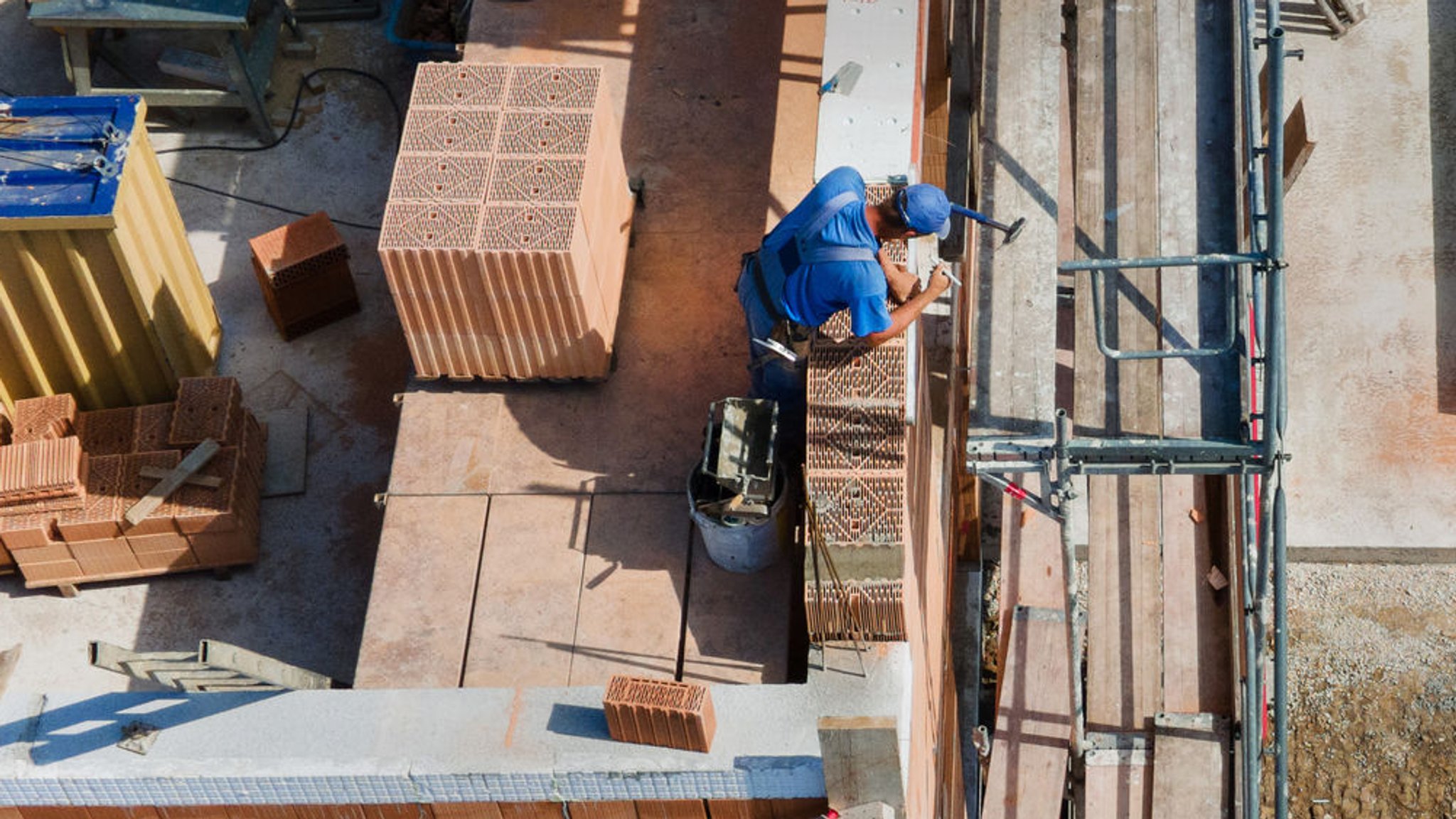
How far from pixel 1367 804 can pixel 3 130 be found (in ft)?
37.8

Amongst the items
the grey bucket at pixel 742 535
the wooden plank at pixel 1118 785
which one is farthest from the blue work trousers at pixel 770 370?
the wooden plank at pixel 1118 785

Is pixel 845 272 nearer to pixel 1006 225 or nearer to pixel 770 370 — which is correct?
pixel 770 370

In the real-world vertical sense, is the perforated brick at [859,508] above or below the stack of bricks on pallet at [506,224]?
below

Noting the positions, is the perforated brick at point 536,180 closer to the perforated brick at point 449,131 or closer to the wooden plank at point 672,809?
the perforated brick at point 449,131

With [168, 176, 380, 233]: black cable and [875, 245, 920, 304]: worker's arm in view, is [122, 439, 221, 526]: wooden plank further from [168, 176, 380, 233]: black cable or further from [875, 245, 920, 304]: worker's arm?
[875, 245, 920, 304]: worker's arm

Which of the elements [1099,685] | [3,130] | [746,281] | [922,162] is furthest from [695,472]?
[3,130]

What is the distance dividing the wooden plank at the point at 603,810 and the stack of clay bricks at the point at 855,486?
57.6 inches

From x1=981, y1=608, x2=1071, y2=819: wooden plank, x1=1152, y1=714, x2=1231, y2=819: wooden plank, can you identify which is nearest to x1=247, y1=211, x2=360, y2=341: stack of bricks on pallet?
x1=981, y1=608, x2=1071, y2=819: wooden plank

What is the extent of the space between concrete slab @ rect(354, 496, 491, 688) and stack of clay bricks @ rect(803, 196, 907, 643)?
7.68ft

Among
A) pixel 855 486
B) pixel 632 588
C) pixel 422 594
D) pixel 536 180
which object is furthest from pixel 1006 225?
pixel 422 594

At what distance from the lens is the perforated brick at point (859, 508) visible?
34.8 feet

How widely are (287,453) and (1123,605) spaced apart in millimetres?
6212

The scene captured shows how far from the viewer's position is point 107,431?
12875mm

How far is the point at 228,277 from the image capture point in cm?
1439
